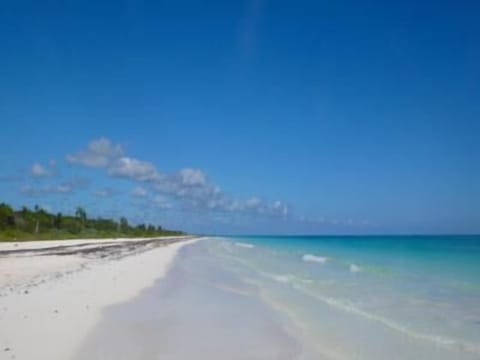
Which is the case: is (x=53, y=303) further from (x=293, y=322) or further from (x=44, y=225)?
(x=44, y=225)

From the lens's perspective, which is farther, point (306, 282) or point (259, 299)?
point (306, 282)

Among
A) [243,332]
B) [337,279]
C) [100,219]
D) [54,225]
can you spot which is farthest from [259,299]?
[100,219]

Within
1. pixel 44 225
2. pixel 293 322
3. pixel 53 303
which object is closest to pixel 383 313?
pixel 293 322

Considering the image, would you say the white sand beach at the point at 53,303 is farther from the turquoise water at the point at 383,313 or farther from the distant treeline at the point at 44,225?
the distant treeline at the point at 44,225

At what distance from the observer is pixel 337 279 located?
22.6 m

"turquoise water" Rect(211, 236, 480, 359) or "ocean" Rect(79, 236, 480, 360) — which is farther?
"turquoise water" Rect(211, 236, 480, 359)

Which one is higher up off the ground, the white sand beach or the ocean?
the white sand beach

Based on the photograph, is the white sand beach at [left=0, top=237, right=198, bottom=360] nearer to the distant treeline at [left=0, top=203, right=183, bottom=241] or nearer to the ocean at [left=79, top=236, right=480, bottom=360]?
the ocean at [left=79, top=236, right=480, bottom=360]

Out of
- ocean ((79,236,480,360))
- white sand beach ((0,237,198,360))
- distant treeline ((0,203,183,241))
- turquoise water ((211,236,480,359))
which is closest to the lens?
white sand beach ((0,237,198,360))

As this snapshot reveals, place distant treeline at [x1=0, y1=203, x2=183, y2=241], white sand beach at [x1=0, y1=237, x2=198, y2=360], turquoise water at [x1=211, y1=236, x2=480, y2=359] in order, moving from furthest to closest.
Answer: distant treeline at [x1=0, y1=203, x2=183, y2=241], turquoise water at [x1=211, y1=236, x2=480, y2=359], white sand beach at [x1=0, y1=237, x2=198, y2=360]

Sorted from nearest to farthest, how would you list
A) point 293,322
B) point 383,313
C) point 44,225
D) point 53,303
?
point 293,322 < point 53,303 < point 383,313 < point 44,225

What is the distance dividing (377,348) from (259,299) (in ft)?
22.3

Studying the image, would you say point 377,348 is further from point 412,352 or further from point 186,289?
point 186,289

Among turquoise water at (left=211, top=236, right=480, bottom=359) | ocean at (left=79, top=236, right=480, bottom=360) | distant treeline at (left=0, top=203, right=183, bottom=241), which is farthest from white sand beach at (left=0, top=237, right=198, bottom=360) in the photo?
distant treeline at (left=0, top=203, right=183, bottom=241)
